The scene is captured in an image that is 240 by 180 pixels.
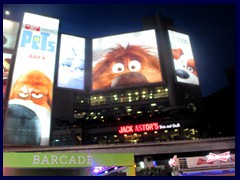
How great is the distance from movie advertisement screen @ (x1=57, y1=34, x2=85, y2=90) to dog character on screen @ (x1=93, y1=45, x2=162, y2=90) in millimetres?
3621

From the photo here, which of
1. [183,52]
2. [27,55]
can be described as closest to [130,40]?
A: [183,52]

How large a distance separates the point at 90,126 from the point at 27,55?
30944 millimetres

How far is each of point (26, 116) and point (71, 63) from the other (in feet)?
37.1

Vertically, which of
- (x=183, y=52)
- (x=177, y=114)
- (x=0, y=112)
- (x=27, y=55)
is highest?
(x=183, y=52)

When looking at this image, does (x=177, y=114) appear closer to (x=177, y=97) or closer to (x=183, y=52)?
(x=177, y=97)

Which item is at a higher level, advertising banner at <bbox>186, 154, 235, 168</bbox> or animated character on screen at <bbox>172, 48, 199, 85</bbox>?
animated character on screen at <bbox>172, 48, 199, 85</bbox>

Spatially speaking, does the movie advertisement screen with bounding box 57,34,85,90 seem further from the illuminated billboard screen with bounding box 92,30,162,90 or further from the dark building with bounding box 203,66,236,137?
the dark building with bounding box 203,66,236,137

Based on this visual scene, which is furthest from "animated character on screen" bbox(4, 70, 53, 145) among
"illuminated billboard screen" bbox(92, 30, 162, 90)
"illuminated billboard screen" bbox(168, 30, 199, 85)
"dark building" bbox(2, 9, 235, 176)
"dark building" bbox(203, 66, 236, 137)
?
"dark building" bbox(203, 66, 236, 137)

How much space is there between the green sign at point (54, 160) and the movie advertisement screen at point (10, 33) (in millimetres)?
33981

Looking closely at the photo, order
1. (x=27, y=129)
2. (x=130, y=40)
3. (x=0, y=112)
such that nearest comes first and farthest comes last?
(x=0, y=112) → (x=27, y=129) → (x=130, y=40)

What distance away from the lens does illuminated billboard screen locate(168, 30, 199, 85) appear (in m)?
52.1

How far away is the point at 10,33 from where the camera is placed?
4459 cm

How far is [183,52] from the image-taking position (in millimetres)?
55094

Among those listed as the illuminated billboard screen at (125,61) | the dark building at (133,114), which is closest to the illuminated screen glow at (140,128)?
the dark building at (133,114)
